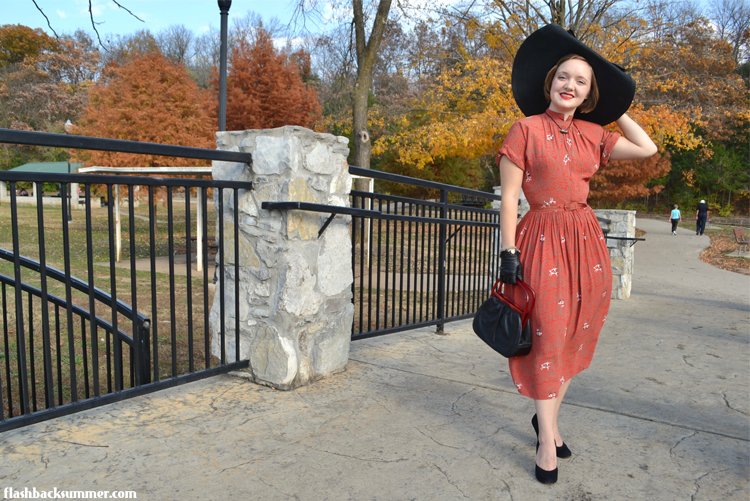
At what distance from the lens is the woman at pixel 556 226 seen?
2271 millimetres

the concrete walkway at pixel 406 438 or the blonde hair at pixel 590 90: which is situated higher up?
the blonde hair at pixel 590 90

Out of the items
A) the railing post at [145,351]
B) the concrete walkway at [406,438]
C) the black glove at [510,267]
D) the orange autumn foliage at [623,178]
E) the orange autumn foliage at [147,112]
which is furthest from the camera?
the orange autumn foliage at [623,178]

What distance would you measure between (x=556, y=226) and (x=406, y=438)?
3.82 ft

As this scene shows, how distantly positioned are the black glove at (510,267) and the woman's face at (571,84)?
2.18 ft

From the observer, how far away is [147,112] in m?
16.7

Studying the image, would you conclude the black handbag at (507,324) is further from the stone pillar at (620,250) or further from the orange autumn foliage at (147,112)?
the orange autumn foliage at (147,112)

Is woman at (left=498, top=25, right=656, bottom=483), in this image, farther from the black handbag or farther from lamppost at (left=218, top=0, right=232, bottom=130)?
lamppost at (left=218, top=0, right=232, bottom=130)

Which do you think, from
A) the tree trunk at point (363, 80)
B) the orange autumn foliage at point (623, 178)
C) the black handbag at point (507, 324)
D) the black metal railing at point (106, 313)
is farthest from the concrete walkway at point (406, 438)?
the orange autumn foliage at point (623, 178)

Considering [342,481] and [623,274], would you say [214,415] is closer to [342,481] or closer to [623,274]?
[342,481]

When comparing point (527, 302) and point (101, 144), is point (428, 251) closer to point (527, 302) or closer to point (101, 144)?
point (527, 302)

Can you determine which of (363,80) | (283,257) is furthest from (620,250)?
(363,80)

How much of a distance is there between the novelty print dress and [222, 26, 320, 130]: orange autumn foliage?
21.6m

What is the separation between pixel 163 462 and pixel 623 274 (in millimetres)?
6451

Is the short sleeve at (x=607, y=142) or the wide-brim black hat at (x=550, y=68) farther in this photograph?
the short sleeve at (x=607, y=142)
